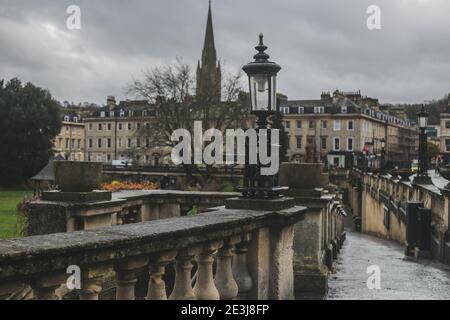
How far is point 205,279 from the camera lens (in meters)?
4.51

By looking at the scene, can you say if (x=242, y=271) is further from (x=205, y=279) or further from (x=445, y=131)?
(x=445, y=131)

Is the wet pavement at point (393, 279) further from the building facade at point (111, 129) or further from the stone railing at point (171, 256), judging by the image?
the building facade at point (111, 129)

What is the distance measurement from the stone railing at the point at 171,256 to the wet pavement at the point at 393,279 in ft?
7.63

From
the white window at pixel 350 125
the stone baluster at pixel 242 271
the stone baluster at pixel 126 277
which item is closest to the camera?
the stone baluster at pixel 126 277

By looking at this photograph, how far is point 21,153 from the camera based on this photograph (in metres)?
64.3

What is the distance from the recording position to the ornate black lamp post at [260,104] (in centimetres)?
646

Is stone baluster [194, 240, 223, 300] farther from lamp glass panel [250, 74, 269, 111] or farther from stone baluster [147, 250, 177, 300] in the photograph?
lamp glass panel [250, 74, 269, 111]

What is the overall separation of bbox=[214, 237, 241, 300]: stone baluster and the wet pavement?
10.4 feet

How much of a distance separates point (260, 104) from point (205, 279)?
261 centimetres

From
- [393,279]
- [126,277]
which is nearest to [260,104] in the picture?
[126,277]

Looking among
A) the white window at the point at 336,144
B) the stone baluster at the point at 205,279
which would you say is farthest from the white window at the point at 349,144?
the stone baluster at the point at 205,279

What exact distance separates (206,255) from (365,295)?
4.29m

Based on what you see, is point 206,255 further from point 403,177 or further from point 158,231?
point 403,177

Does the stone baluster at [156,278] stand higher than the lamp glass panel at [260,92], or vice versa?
the lamp glass panel at [260,92]
